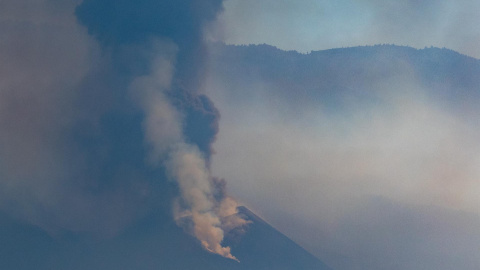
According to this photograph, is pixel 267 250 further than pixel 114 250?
Yes

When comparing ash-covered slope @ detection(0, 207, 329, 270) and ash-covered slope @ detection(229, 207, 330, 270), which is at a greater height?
ash-covered slope @ detection(229, 207, 330, 270)

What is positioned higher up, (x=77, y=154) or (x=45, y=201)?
(x=77, y=154)

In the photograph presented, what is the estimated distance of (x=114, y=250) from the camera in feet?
71.2

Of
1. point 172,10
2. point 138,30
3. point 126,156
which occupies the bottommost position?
point 126,156

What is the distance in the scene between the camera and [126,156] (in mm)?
21938

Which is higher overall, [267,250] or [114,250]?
[267,250]

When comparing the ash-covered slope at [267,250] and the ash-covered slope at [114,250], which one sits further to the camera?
the ash-covered slope at [267,250]

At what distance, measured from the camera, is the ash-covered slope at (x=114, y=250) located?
2167cm

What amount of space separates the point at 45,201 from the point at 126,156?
3.67m

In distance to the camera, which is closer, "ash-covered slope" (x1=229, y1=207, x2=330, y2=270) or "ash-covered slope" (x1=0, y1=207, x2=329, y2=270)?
"ash-covered slope" (x1=0, y1=207, x2=329, y2=270)

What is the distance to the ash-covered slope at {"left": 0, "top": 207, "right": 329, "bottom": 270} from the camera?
21672 mm

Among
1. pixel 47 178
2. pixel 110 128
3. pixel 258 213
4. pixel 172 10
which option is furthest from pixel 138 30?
pixel 258 213

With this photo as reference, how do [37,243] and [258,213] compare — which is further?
[258,213]

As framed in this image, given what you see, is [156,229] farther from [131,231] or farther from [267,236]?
[267,236]
